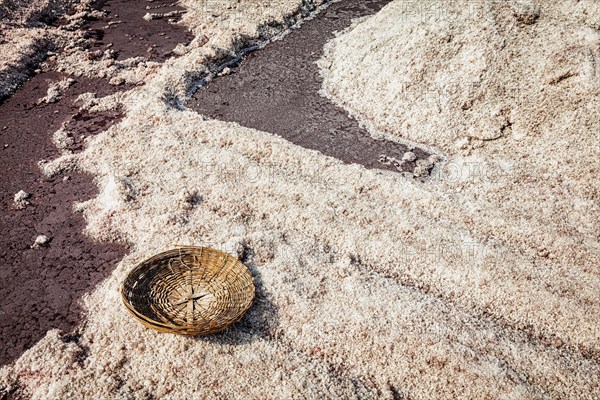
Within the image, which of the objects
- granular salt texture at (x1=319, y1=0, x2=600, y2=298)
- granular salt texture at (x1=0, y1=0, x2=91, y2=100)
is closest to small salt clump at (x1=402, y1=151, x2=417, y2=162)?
granular salt texture at (x1=319, y1=0, x2=600, y2=298)

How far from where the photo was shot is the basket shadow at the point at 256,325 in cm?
323

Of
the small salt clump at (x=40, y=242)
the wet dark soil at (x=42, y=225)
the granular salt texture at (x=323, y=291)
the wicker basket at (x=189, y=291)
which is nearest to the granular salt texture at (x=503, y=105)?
the granular salt texture at (x=323, y=291)

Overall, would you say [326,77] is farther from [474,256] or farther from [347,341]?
[347,341]

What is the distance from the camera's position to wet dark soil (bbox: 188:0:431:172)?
17.6 feet

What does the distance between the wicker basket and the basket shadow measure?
14 cm

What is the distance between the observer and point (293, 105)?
612cm

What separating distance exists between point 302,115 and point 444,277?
3105 millimetres

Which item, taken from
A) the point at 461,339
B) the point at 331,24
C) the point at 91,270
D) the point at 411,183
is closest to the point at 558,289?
the point at 461,339

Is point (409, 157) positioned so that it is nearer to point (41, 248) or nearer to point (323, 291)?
point (323, 291)

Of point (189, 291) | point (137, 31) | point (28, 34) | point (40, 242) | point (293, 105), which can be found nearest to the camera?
point (189, 291)

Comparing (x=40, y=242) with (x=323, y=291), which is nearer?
(x=323, y=291)

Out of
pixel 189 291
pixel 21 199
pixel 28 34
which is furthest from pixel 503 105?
pixel 28 34

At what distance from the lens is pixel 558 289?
3.60m

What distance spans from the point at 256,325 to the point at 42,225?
100 inches
